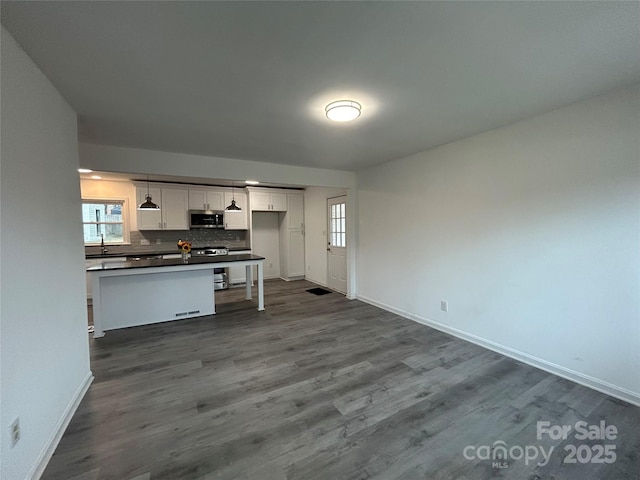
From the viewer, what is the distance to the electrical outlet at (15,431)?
1.35 meters

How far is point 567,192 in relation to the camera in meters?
2.47

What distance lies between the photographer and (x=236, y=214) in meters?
6.66

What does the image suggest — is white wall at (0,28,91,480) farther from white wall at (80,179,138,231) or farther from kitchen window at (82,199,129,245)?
kitchen window at (82,199,129,245)

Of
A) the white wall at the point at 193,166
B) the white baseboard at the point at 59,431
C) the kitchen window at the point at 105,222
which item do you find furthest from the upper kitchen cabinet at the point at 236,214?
the white baseboard at the point at 59,431

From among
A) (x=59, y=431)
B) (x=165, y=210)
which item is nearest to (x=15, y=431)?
(x=59, y=431)

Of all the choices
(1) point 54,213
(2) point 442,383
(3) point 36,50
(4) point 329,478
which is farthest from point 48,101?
(2) point 442,383

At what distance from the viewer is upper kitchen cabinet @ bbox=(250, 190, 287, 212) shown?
668cm

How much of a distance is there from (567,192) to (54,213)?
14.0 feet

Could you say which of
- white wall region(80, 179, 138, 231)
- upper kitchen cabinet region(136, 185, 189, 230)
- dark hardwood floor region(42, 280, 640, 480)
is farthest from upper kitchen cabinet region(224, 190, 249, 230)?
dark hardwood floor region(42, 280, 640, 480)

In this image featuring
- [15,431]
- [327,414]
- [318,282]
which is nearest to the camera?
[15,431]

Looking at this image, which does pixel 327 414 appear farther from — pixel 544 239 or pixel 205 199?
pixel 205 199

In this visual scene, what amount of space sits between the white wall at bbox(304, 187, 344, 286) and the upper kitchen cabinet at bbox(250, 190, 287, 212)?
62cm

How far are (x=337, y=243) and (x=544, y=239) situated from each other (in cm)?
381

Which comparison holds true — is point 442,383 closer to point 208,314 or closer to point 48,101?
point 208,314
